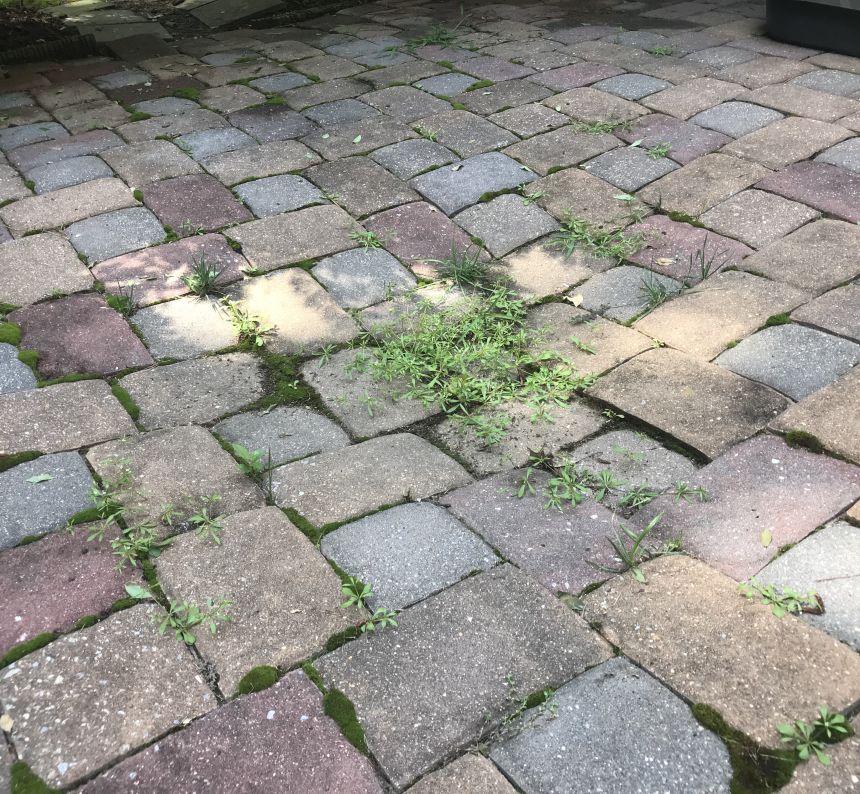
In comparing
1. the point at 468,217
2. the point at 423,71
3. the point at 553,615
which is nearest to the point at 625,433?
the point at 553,615

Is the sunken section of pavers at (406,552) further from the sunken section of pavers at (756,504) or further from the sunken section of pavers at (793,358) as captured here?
the sunken section of pavers at (793,358)

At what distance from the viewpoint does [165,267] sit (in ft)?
10.9

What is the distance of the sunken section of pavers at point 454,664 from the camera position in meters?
1.67

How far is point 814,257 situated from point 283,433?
2.13m

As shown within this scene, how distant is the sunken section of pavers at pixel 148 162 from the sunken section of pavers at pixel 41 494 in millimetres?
1908

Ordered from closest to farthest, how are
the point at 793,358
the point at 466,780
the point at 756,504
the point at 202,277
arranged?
1. the point at 466,780
2. the point at 756,504
3. the point at 793,358
4. the point at 202,277

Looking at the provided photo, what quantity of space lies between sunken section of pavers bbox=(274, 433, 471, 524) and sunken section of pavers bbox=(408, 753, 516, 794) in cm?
77

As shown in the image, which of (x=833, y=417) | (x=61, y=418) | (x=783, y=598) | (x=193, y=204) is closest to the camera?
(x=783, y=598)

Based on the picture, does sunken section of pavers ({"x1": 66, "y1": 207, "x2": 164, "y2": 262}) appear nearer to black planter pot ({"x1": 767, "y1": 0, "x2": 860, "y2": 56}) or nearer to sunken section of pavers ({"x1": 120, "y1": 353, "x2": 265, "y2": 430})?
sunken section of pavers ({"x1": 120, "y1": 353, "x2": 265, "y2": 430})

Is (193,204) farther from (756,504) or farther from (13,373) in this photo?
(756,504)

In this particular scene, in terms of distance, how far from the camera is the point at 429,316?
308 cm

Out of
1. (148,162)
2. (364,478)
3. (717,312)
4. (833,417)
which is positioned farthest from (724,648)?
(148,162)

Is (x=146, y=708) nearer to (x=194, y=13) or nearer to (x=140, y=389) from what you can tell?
(x=140, y=389)

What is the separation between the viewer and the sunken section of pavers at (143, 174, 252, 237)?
142 inches
